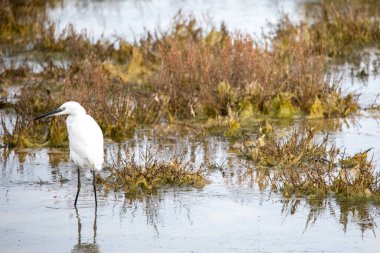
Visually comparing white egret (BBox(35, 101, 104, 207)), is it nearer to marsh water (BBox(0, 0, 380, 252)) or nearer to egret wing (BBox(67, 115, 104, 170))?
egret wing (BBox(67, 115, 104, 170))

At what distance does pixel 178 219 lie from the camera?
769cm

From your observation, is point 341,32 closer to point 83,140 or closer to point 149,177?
point 149,177

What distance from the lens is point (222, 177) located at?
909 cm

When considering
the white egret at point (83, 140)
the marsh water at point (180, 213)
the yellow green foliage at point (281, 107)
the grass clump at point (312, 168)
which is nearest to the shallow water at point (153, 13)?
the yellow green foliage at point (281, 107)

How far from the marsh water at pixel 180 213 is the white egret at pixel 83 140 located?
366 millimetres

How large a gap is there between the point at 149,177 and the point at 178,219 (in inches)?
37.9

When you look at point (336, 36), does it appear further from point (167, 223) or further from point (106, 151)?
point (167, 223)

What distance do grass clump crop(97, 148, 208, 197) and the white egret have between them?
0.33m

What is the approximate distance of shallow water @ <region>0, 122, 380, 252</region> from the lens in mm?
7000

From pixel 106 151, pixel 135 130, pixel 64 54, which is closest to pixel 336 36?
pixel 64 54

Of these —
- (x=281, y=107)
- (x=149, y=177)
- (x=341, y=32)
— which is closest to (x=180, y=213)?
(x=149, y=177)

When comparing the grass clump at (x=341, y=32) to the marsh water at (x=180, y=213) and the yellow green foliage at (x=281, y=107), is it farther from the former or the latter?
the marsh water at (x=180, y=213)

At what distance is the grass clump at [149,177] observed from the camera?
8.52 meters

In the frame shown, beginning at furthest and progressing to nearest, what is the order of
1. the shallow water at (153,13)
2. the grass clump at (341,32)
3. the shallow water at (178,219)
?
the shallow water at (153,13) < the grass clump at (341,32) < the shallow water at (178,219)
